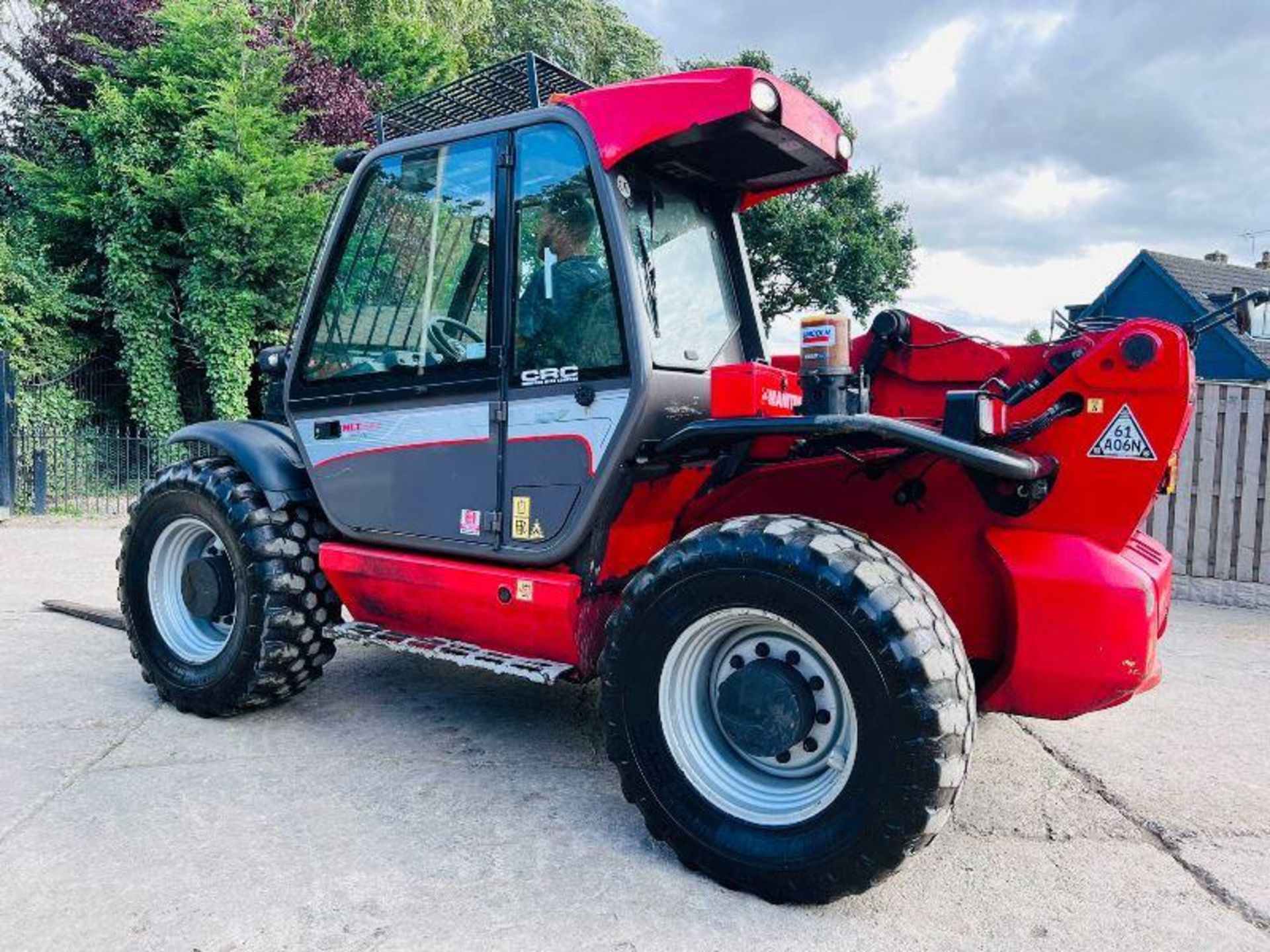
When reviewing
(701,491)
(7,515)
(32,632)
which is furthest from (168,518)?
(7,515)

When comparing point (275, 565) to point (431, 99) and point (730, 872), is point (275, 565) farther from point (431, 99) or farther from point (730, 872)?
point (730, 872)

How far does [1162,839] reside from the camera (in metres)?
2.98

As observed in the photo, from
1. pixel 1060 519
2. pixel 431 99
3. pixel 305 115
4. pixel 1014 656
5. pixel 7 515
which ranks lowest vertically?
pixel 7 515

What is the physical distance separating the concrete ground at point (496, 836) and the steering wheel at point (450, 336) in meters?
1.57

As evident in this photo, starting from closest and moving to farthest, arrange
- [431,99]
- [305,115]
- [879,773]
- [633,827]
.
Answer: [879,773]
[633,827]
[431,99]
[305,115]

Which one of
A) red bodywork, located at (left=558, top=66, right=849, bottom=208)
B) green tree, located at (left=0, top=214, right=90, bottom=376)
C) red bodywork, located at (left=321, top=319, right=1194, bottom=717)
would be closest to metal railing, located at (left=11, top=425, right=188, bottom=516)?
green tree, located at (left=0, top=214, right=90, bottom=376)

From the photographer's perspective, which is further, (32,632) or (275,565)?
(32,632)

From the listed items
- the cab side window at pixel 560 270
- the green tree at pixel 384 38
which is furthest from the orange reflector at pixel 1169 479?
the green tree at pixel 384 38

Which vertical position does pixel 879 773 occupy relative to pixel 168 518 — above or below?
below

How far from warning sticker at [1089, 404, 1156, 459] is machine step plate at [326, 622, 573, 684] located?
186 centimetres

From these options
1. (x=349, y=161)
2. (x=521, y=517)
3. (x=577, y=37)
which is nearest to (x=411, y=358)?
(x=521, y=517)

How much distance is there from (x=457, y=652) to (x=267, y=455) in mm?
1336

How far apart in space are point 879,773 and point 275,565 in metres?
2.60

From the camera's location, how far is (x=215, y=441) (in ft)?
13.4
